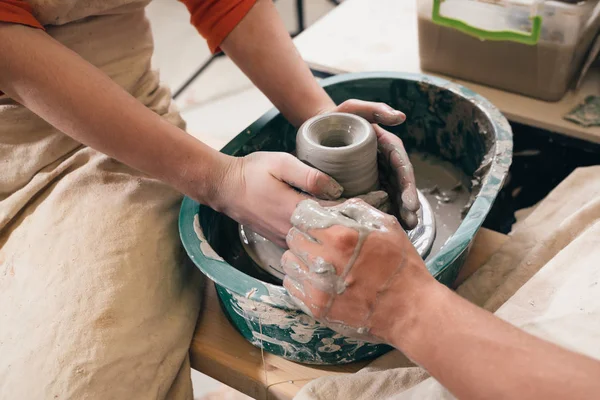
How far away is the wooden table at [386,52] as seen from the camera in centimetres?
156

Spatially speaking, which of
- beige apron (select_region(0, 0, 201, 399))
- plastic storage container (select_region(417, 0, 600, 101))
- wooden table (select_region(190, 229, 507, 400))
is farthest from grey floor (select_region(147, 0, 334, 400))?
wooden table (select_region(190, 229, 507, 400))

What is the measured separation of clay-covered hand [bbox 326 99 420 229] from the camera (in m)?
1.03

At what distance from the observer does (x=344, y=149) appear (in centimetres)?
96

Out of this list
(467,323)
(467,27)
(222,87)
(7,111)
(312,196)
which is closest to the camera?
(467,323)

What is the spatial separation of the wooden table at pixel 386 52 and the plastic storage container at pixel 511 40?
0.05 meters

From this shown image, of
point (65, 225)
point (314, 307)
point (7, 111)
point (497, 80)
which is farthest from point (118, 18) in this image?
point (497, 80)

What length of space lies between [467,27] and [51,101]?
1.14 meters

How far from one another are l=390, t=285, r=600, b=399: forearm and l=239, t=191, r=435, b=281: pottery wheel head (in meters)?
0.36

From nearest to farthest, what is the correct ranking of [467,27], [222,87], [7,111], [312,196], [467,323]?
[467,323] < [312,196] < [7,111] < [467,27] < [222,87]

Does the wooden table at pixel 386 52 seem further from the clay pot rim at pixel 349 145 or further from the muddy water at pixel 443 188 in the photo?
the clay pot rim at pixel 349 145

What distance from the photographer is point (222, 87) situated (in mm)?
2895

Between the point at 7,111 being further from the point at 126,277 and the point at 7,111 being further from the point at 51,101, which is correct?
the point at 126,277

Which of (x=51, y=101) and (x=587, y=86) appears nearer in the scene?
(x=51, y=101)

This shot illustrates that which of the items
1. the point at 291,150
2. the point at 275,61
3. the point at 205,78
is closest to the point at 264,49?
the point at 275,61
